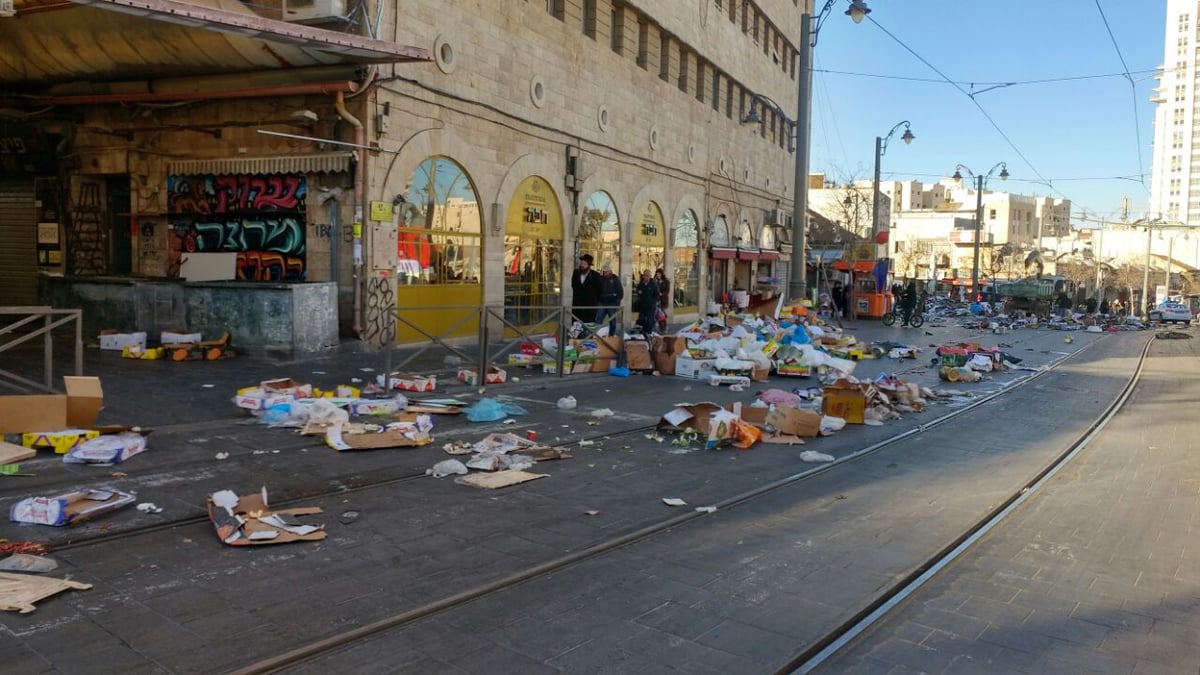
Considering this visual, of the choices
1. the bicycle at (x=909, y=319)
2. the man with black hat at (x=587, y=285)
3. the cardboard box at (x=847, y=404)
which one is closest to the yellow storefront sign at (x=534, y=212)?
the man with black hat at (x=587, y=285)

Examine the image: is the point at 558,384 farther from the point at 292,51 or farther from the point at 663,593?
the point at 663,593

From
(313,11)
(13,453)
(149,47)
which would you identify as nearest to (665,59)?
(313,11)

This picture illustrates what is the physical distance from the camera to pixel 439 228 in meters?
16.1

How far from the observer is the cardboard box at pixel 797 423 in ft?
29.2

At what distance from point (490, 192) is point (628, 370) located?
585cm

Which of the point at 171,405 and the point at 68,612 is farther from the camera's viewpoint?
the point at 171,405

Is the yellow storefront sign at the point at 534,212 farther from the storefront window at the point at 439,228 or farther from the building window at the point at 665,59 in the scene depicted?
the building window at the point at 665,59

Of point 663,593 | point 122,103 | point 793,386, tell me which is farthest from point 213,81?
point 663,593

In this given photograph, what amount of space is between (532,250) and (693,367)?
23.4 ft

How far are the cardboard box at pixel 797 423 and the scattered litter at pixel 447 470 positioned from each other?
375 cm

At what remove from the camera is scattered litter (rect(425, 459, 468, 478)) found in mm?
6762

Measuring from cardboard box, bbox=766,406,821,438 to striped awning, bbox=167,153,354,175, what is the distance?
8730 mm

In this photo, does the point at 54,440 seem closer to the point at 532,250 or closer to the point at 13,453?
the point at 13,453

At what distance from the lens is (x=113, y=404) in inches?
345
